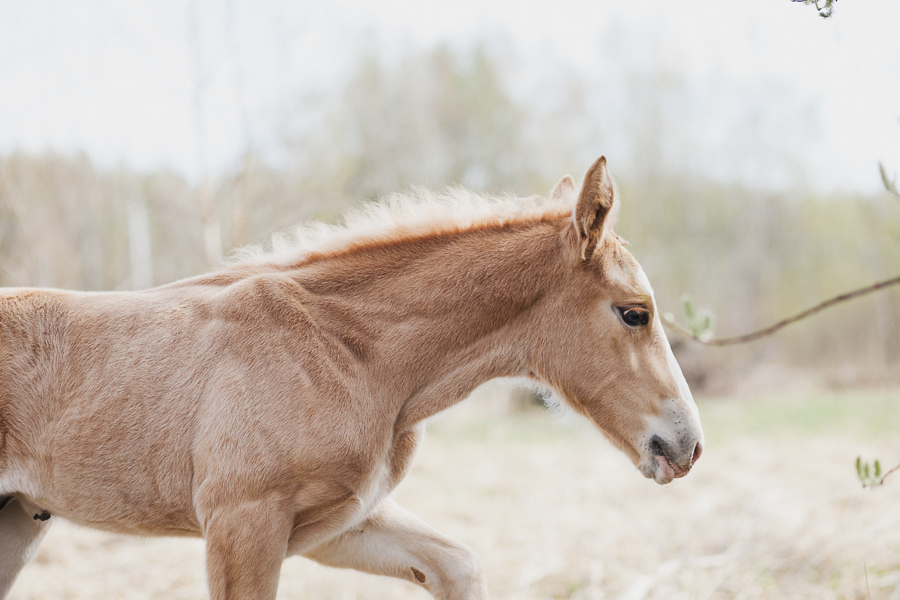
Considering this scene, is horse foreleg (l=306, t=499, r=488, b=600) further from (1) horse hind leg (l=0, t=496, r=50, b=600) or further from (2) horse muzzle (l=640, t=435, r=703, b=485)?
(1) horse hind leg (l=0, t=496, r=50, b=600)

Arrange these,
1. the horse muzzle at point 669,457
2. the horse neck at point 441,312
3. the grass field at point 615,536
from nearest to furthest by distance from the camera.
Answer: the horse muzzle at point 669,457, the horse neck at point 441,312, the grass field at point 615,536

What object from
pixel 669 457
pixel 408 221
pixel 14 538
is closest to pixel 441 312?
pixel 408 221

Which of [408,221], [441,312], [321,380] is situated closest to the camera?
[321,380]

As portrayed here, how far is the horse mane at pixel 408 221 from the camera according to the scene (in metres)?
3.10

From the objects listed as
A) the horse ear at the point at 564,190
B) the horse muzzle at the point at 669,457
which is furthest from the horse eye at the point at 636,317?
the horse ear at the point at 564,190

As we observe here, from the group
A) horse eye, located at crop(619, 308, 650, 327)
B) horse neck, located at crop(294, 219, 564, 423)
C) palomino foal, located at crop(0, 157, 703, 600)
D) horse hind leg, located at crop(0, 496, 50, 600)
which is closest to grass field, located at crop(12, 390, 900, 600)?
horse neck, located at crop(294, 219, 564, 423)

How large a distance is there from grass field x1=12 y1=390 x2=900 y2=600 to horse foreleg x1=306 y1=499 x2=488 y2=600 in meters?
0.59

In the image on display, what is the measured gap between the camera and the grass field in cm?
458

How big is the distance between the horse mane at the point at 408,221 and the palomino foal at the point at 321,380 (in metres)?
0.02

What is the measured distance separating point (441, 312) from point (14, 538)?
2189 mm

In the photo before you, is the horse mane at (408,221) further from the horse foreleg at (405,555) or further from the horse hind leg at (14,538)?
the horse hind leg at (14,538)

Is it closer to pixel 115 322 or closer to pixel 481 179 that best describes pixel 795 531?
pixel 115 322

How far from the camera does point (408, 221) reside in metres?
3.15

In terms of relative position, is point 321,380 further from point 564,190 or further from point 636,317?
point 564,190
